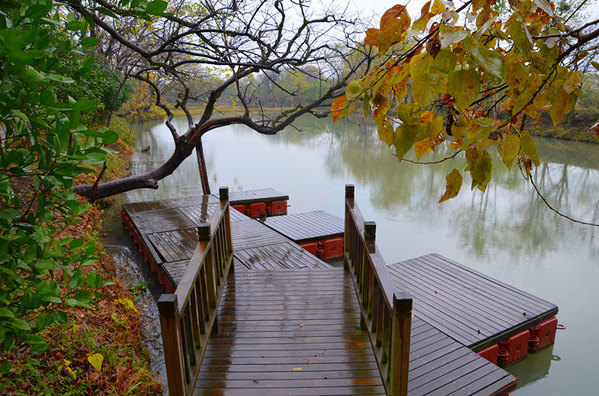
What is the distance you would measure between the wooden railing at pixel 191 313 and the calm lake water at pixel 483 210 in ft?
11.0

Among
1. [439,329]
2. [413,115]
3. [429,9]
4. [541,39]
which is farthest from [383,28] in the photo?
[439,329]

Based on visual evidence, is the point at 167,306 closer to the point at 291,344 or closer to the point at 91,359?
the point at 291,344

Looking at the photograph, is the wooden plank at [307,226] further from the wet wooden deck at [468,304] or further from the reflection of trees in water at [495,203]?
the reflection of trees in water at [495,203]

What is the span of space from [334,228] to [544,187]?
27.9ft

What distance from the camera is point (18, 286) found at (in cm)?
144

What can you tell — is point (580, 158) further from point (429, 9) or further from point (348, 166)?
point (429, 9)

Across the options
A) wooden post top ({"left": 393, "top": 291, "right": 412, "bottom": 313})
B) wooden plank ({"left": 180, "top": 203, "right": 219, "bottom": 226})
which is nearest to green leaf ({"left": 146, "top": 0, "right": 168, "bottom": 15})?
wooden post top ({"left": 393, "top": 291, "right": 412, "bottom": 313})

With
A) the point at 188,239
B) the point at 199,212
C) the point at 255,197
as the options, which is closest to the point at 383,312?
the point at 188,239

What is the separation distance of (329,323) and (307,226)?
4316mm

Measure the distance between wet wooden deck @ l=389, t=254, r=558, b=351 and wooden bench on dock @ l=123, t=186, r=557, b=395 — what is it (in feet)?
0.04

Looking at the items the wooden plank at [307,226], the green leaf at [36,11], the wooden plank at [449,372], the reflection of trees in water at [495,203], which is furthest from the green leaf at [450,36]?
the reflection of trees in water at [495,203]

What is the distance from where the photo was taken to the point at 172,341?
1921 millimetres

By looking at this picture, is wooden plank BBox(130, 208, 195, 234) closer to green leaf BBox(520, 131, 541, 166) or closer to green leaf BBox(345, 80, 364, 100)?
green leaf BBox(345, 80, 364, 100)

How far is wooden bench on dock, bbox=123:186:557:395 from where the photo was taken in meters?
2.26
